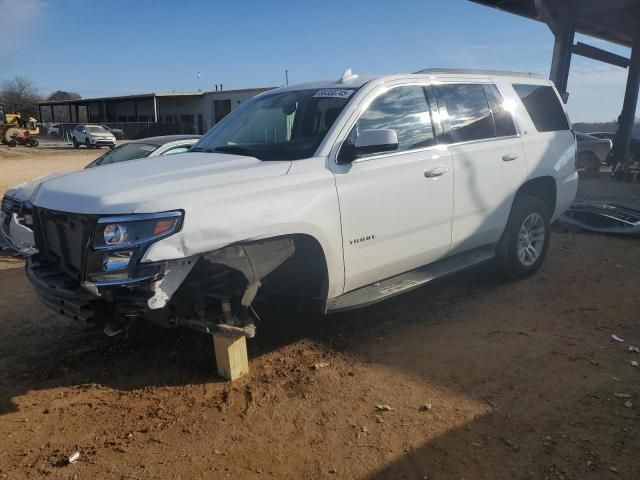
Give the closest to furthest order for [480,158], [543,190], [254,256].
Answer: [254,256], [480,158], [543,190]

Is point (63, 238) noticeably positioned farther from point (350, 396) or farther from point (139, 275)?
point (350, 396)

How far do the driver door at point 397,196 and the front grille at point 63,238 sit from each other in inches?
65.9

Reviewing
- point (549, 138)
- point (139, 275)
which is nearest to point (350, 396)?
point (139, 275)

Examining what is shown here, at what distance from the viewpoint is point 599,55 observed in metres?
15.4

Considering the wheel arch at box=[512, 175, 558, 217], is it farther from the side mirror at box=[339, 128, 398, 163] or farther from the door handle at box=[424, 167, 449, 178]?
the side mirror at box=[339, 128, 398, 163]

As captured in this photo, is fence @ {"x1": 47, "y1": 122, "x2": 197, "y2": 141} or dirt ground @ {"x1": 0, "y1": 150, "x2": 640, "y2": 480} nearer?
dirt ground @ {"x1": 0, "y1": 150, "x2": 640, "y2": 480}

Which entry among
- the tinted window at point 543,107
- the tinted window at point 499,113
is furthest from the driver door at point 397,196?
the tinted window at point 543,107

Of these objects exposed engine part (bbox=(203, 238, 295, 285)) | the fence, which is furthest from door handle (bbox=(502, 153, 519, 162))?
the fence

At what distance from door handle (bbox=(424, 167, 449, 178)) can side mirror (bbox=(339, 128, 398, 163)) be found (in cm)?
66

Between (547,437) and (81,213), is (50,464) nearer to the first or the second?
(81,213)

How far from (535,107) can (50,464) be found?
537 centimetres

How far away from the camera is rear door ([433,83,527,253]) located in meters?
4.76

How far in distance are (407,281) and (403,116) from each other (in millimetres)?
1348

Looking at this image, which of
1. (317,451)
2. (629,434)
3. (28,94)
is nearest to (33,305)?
(317,451)
